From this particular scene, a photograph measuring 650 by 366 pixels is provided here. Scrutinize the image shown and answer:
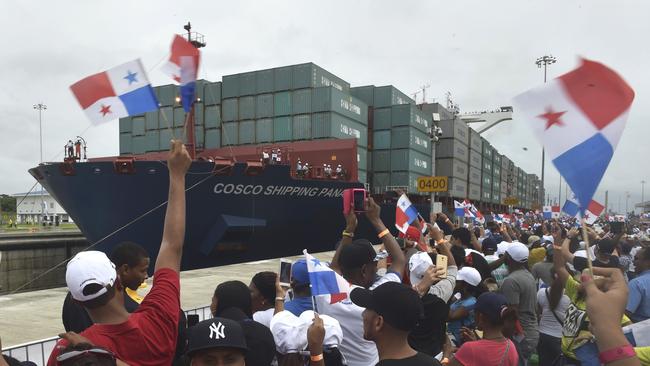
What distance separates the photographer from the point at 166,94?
31.8 meters

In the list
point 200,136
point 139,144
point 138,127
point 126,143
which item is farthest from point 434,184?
point 126,143

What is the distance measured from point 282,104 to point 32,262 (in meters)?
16.0

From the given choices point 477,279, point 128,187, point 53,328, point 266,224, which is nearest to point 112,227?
point 128,187

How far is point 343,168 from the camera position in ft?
70.6

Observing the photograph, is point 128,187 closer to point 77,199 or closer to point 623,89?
point 77,199

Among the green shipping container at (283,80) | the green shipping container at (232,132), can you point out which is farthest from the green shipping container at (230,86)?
the green shipping container at (283,80)

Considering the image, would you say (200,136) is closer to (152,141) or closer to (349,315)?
(152,141)

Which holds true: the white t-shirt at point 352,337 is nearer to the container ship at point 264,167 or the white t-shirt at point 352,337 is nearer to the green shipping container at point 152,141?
the container ship at point 264,167

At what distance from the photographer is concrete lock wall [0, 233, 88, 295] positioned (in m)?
17.0

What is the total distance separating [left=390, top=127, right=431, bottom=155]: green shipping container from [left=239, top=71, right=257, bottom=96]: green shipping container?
34.4 ft

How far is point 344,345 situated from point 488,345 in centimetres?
89

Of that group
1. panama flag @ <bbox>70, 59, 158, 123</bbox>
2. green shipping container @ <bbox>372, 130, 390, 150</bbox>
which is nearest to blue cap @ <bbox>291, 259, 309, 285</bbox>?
panama flag @ <bbox>70, 59, 158, 123</bbox>

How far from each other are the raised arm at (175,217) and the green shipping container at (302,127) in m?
24.6

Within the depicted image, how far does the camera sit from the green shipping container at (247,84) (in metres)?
29.1
